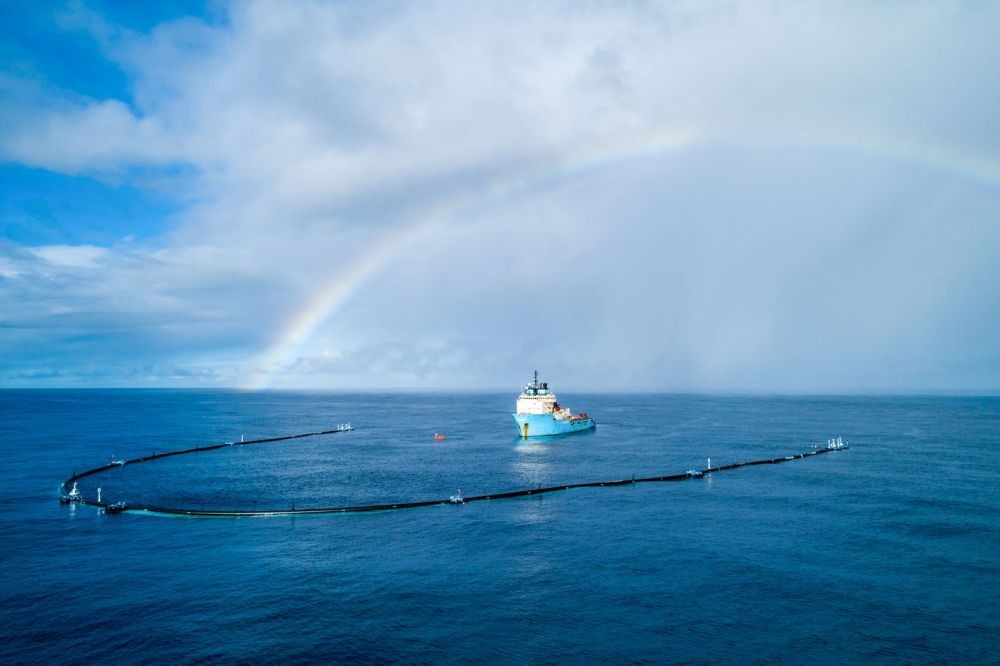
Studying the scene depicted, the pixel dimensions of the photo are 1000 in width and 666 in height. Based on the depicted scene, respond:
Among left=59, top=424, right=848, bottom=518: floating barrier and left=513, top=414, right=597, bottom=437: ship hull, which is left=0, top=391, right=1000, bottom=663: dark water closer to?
left=59, top=424, right=848, bottom=518: floating barrier

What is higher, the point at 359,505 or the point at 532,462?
the point at 359,505

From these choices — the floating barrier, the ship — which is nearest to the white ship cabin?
the ship

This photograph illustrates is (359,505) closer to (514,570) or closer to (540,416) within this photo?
(514,570)

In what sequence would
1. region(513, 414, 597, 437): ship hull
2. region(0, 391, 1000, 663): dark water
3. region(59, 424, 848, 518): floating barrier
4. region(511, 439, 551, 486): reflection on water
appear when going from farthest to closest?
1. region(513, 414, 597, 437): ship hull
2. region(511, 439, 551, 486): reflection on water
3. region(59, 424, 848, 518): floating barrier
4. region(0, 391, 1000, 663): dark water

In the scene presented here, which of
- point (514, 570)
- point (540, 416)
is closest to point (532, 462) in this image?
point (540, 416)

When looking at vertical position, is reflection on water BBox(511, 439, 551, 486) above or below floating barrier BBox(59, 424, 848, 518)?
below

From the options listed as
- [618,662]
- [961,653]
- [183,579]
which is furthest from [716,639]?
[183,579]

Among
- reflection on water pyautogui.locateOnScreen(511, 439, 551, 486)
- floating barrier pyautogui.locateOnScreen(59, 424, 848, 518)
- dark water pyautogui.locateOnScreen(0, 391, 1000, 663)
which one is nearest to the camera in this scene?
dark water pyautogui.locateOnScreen(0, 391, 1000, 663)

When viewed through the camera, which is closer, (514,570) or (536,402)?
(514,570)
